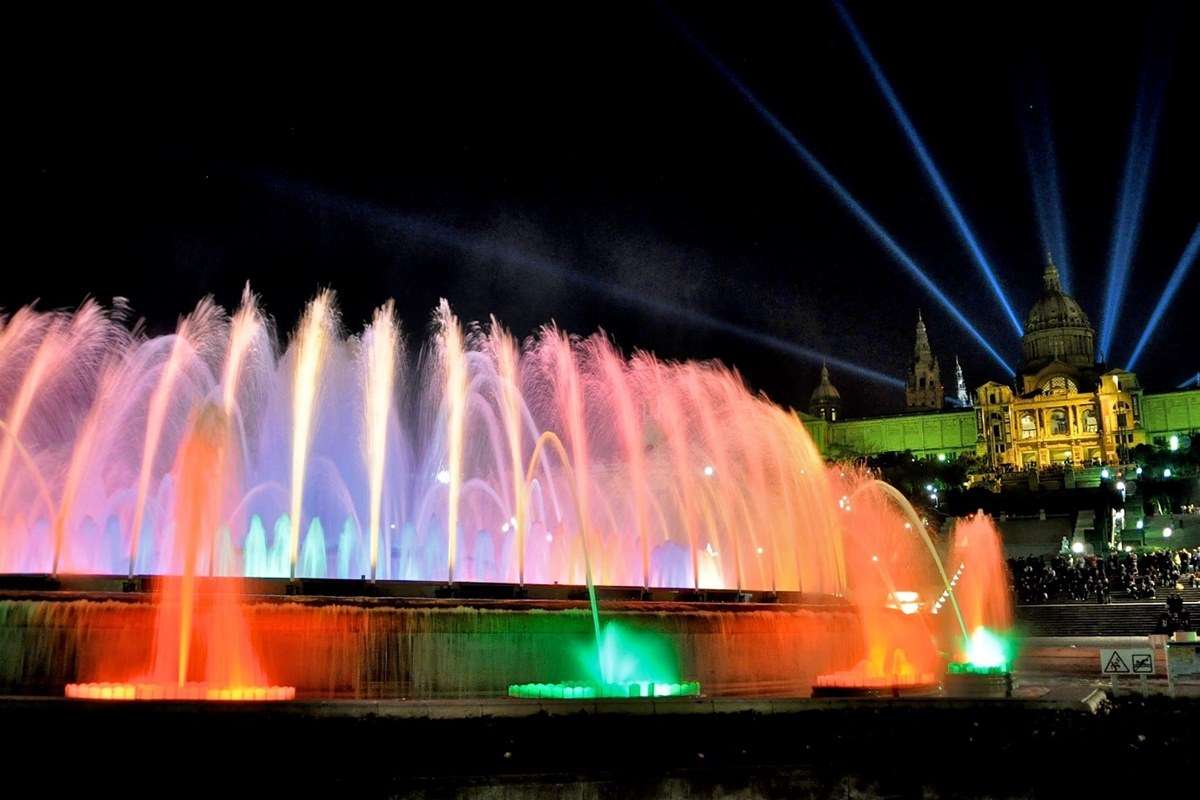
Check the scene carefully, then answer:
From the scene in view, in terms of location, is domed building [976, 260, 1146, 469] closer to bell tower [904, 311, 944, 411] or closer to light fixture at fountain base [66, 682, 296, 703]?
bell tower [904, 311, 944, 411]

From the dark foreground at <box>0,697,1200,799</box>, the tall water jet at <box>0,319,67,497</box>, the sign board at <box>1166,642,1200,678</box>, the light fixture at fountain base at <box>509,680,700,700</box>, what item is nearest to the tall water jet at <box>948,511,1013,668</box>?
the sign board at <box>1166,642,1200,678</box>

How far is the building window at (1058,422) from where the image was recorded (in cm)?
13362

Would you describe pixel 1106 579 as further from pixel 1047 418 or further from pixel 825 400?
pixel 825 400

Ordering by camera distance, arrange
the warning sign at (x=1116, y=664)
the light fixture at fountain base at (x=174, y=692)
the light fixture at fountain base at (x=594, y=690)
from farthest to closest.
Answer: the warning sign at (x=1116, y=664)
the light fixture at fountain base at (x=594, y=690)
the light fixture at fountain base at (x=174, y=692)

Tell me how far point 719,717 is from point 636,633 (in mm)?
6828

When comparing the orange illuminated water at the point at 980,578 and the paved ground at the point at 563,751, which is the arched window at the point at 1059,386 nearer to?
the orange illuminated water at the point at 980,578

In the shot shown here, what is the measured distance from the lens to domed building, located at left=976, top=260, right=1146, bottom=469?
130 meters

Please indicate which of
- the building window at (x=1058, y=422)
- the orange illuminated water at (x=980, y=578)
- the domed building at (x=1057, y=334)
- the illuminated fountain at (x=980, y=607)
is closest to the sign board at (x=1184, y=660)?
the illuminated fountain at (x=980, y=607)

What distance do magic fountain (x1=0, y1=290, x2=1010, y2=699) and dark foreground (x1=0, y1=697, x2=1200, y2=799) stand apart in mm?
3721

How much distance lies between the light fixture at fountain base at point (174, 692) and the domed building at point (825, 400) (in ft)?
506

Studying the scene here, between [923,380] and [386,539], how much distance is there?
156m

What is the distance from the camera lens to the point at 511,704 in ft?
44.8

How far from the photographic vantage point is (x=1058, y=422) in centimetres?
13438

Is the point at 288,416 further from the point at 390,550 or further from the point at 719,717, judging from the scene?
the point at 719,717
